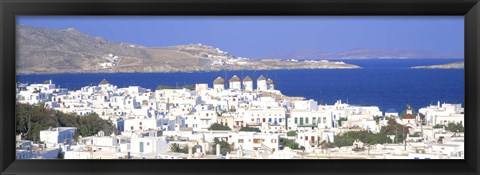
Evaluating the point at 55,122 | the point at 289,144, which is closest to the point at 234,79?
the point at 289,144

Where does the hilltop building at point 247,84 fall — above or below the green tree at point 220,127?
above

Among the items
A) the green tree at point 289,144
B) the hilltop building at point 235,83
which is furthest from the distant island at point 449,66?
the hilltop building at point 235,83

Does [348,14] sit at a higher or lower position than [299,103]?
higher

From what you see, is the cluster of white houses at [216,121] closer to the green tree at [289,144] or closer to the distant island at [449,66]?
the green tree at [289,144]

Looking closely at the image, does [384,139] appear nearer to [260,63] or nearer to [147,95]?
[260,63]

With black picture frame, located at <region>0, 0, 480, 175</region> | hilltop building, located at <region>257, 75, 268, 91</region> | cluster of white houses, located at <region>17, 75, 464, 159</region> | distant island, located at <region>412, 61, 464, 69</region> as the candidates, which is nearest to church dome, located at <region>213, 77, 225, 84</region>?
cluster of white houses, located at <region>17, 75, 464, 159</region>

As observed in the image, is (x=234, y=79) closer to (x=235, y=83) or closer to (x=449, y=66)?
(x=235, y=83)

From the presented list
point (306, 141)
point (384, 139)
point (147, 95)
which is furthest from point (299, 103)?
point (147, 95)

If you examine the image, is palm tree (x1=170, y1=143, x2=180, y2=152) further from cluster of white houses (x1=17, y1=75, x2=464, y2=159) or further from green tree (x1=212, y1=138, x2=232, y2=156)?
green tree (x1=212, y1=138, x2=232, y2=156)
